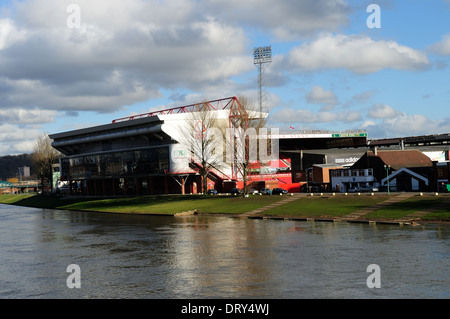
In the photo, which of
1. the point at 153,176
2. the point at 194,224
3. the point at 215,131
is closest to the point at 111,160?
the point at 153,176

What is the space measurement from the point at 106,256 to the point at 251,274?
42.8 feet

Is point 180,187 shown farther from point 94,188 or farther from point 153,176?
point 94,188

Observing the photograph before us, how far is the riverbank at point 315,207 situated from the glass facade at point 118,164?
1842 cm

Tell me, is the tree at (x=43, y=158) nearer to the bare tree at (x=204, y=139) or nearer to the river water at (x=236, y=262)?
the bare tree at (x=204, y=139)

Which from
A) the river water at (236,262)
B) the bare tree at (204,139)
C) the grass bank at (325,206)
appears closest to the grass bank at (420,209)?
the grass bank at (325,206)

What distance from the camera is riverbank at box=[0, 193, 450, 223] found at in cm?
5081

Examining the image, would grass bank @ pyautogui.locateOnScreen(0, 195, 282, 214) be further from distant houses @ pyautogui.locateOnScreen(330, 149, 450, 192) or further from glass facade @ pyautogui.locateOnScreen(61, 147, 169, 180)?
distant houses @ pyautogui.locateOnScreen(330, 149, 450, 192)

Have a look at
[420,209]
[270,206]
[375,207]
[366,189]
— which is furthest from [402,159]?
[420,209]

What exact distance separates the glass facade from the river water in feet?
198

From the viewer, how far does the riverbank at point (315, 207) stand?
2000 inches

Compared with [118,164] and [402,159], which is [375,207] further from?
[118,164]

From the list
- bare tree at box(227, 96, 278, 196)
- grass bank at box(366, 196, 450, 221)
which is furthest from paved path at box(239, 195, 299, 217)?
grass bank at box(366, 196, 450, 221)

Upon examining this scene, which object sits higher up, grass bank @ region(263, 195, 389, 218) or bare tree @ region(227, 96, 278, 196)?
bare tree @ region(227, 96, 278, 196)

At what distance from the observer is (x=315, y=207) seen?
61219mm
